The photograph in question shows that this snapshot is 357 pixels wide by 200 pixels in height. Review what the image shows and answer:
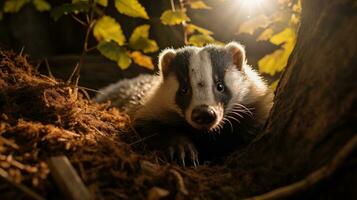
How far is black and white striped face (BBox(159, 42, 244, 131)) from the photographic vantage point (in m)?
2.62

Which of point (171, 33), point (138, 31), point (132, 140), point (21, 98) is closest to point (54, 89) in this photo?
point (21, 98)

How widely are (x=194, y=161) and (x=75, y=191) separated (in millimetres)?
1029

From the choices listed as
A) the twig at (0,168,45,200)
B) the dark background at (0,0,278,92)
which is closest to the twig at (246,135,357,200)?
the twig at (0,168,45,200)

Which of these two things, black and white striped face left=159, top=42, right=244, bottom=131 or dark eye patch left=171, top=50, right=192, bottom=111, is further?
dark eye patch left=171, top=50, right=192, bottom=111

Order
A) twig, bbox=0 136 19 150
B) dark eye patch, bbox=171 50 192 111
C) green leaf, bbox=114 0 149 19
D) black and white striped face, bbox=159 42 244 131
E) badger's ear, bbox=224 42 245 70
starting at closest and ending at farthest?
1. twig, bbox=0 136 19 150
2. black and white striped face, bbox=159 42 244 131
3. dark eye patch, bbox=171 50 192 111
4. green leaf, bbox=114 0 149 19
5. badger's ear, bbox=224 42 245 70

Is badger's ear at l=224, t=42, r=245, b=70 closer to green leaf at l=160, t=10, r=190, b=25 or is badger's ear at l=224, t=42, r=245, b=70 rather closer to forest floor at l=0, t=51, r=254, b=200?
green leaf at l=160, t=10, r=190, b=25

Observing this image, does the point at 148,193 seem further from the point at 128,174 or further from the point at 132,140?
the point at 132,140

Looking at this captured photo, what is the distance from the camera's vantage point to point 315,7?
7.02ft

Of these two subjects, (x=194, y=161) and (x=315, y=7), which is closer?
(x=315, y=7)

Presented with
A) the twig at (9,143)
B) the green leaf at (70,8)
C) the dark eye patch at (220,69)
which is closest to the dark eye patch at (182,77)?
the dark eye patch at (220,69)

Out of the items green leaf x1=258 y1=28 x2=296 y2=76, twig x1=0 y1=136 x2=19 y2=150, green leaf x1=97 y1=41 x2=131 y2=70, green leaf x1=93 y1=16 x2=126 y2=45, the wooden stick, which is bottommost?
twig x1=0 y1=136 x2=19 y2=150

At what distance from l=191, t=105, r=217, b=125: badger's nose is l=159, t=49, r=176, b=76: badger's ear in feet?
2.19

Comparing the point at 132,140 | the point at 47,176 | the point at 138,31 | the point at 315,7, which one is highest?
the point at 315,7

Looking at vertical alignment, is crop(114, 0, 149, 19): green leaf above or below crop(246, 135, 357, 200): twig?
above
